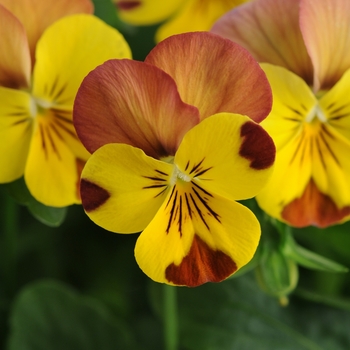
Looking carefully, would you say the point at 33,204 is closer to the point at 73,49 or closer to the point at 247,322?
the point at 73,49

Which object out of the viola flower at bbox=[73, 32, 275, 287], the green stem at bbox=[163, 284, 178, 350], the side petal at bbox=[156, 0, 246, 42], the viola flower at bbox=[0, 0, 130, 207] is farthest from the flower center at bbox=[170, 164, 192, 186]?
the side petal at bbox=[156, 0, 246, 42]

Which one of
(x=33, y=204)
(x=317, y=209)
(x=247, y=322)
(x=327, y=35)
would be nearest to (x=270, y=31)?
(x=327, y=35)

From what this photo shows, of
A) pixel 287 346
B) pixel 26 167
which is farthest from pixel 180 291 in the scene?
pixel 26 167

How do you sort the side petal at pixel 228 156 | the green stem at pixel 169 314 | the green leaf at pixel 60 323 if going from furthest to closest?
the green leaf at pixel 60 323 < the green stem at pixel 169 314 < the side petal at pixel 228 156

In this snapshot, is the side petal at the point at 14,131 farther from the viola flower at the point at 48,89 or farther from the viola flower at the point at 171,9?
the viola flower at the point at 171,9

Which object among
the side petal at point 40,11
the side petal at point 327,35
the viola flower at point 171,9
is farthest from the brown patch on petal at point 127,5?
the side petal at point 327,35

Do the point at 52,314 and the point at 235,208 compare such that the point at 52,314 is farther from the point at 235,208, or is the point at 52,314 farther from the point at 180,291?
the point at 235,208
